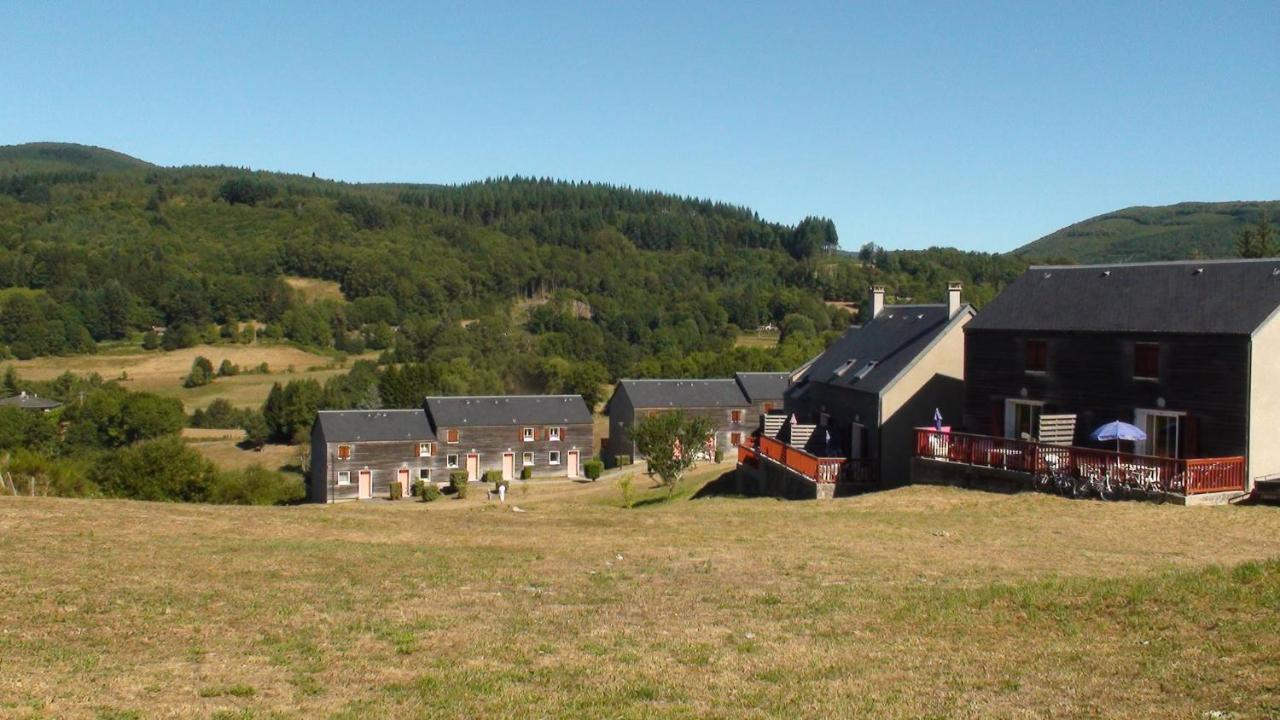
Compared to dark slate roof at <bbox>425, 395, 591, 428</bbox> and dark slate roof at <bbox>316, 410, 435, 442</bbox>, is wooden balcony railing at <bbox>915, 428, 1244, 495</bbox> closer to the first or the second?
dark slate roof at <bbox>316, 410, 435, 442</bbox>

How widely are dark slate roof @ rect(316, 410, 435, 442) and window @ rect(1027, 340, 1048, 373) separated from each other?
4538 centimetres

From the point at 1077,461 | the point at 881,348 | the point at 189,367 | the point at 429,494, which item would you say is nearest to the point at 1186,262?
the point at 1077,461

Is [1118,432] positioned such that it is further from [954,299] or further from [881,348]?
[881,348]

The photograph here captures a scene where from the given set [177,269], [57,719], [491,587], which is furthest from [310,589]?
[177,269]

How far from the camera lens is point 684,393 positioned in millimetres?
76625

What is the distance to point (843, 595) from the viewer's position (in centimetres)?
1466

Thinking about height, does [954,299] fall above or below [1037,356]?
above

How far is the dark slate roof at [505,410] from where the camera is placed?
7012 centimetres

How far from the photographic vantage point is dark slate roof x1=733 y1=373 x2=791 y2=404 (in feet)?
255

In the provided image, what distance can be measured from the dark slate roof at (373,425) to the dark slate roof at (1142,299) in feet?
143

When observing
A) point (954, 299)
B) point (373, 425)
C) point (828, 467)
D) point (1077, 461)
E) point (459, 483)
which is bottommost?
point (459, 483)

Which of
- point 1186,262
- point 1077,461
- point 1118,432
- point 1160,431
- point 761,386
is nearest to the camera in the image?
point 1077,461

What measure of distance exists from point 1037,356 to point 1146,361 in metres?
3.62

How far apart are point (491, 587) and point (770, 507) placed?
12.3 m
